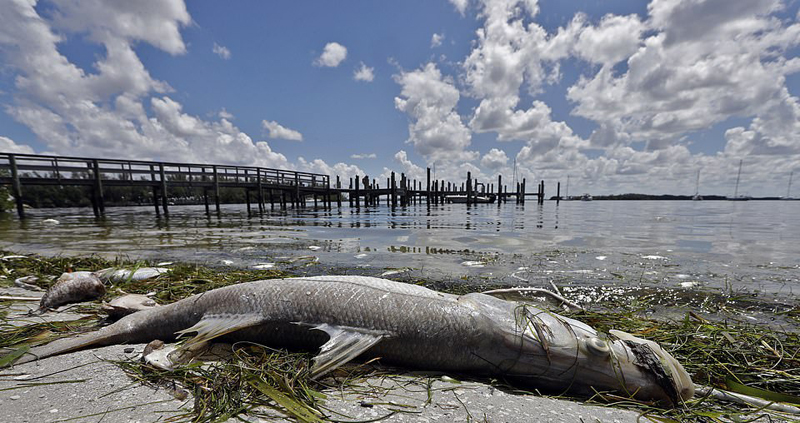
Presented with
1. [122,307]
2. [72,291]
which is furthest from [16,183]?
→ [122,307]

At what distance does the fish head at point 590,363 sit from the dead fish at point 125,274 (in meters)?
5.06

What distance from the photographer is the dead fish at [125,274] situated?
427cm

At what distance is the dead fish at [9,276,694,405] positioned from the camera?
6.71 ft

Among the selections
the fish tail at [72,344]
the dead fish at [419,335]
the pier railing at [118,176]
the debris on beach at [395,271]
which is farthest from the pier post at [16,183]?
the dead fish at [419,335]

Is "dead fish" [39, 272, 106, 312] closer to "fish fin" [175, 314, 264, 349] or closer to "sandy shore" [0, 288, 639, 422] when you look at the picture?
"sandy shore" [0, 288, 639, 422]

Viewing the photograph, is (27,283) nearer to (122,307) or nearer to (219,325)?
(122,307)

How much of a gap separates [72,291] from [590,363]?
527 cm

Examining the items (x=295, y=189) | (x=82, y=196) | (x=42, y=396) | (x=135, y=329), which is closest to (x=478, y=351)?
(x=42, y=396)

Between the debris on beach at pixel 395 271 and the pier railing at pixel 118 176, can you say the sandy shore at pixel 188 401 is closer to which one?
the debris on beach at pixel 395 271

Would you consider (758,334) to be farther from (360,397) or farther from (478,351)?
(360,397)

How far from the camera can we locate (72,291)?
3.48 m

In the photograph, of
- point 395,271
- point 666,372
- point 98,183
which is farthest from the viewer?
point 98,183

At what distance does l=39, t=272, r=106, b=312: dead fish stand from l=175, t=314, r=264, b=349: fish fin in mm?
2184

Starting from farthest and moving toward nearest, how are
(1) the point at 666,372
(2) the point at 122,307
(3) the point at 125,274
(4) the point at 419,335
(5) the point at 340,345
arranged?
(3) the point at 125,274 → (2) the point at 122,307 → (4) the point at 419,335 → (5) the point at 340,345 → (1) the point at 666,372
